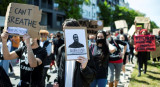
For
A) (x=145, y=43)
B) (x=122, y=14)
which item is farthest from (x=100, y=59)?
(x=122, y=14)

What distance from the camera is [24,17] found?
9.21 ft

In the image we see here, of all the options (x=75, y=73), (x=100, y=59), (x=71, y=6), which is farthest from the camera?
(x=71, y=6)

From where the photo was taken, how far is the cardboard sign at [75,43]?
2.15 metres

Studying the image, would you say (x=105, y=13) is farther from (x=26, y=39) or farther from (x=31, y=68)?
(x=26, y=39)

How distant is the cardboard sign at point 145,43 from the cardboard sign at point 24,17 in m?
5.46

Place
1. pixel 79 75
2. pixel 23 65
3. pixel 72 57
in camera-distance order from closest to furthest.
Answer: pixel 72 57
pixel 79 75
pixel 23 65

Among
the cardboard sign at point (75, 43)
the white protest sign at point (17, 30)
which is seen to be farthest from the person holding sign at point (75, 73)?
the white protest sign at point (17, 30)

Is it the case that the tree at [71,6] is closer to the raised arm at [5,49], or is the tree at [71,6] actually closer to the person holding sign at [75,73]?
the raised arm at [5,49]

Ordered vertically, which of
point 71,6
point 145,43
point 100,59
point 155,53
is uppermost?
point 71,6

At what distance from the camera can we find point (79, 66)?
238 cm

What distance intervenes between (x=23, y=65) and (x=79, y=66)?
1.11m

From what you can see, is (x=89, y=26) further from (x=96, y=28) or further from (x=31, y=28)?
(x=31, y=28)

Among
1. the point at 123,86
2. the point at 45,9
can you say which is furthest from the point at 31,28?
the point at 45,9

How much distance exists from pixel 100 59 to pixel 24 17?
78.7 inches
